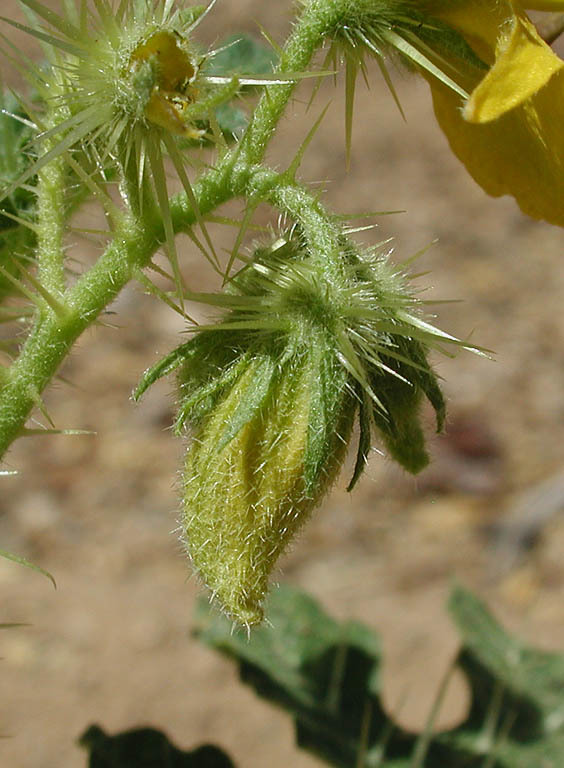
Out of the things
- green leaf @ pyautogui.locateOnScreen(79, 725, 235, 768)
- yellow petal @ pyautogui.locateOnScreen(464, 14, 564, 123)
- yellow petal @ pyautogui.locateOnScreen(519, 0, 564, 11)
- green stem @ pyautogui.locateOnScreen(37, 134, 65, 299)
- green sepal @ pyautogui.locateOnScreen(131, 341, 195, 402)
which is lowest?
green leaf @ pyautogui.locateOnScreen(79, 725, 235, 768)

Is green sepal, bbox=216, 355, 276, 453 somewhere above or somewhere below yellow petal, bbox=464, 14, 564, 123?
below

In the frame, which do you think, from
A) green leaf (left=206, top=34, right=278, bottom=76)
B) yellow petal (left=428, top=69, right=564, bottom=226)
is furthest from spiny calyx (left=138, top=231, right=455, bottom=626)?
green leaf (left=206, top=34, right=278, bottom=76)

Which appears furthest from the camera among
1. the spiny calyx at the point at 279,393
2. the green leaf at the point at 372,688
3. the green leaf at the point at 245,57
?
the green leaf at the point at 372,688

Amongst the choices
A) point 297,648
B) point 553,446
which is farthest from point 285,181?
point 553,446

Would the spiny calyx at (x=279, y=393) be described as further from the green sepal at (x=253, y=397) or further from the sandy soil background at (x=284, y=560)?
the sandy soil background at (x=284, y=560)

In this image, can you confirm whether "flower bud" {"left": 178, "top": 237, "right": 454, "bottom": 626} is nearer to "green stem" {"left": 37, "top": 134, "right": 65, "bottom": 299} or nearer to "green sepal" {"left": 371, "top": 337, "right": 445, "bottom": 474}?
"green sepal" {"left": 371, "top": 337, "right": 445, "bottom": 474}

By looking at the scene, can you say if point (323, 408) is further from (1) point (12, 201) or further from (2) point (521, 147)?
(1) point (12, 201)

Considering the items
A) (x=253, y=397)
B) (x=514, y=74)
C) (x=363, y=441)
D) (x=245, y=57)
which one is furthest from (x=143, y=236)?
(x=245, y=57)

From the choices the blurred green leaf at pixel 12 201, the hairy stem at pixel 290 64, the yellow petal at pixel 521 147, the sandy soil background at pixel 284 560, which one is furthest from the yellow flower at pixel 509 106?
the sandy soil background at pixel 284 560
